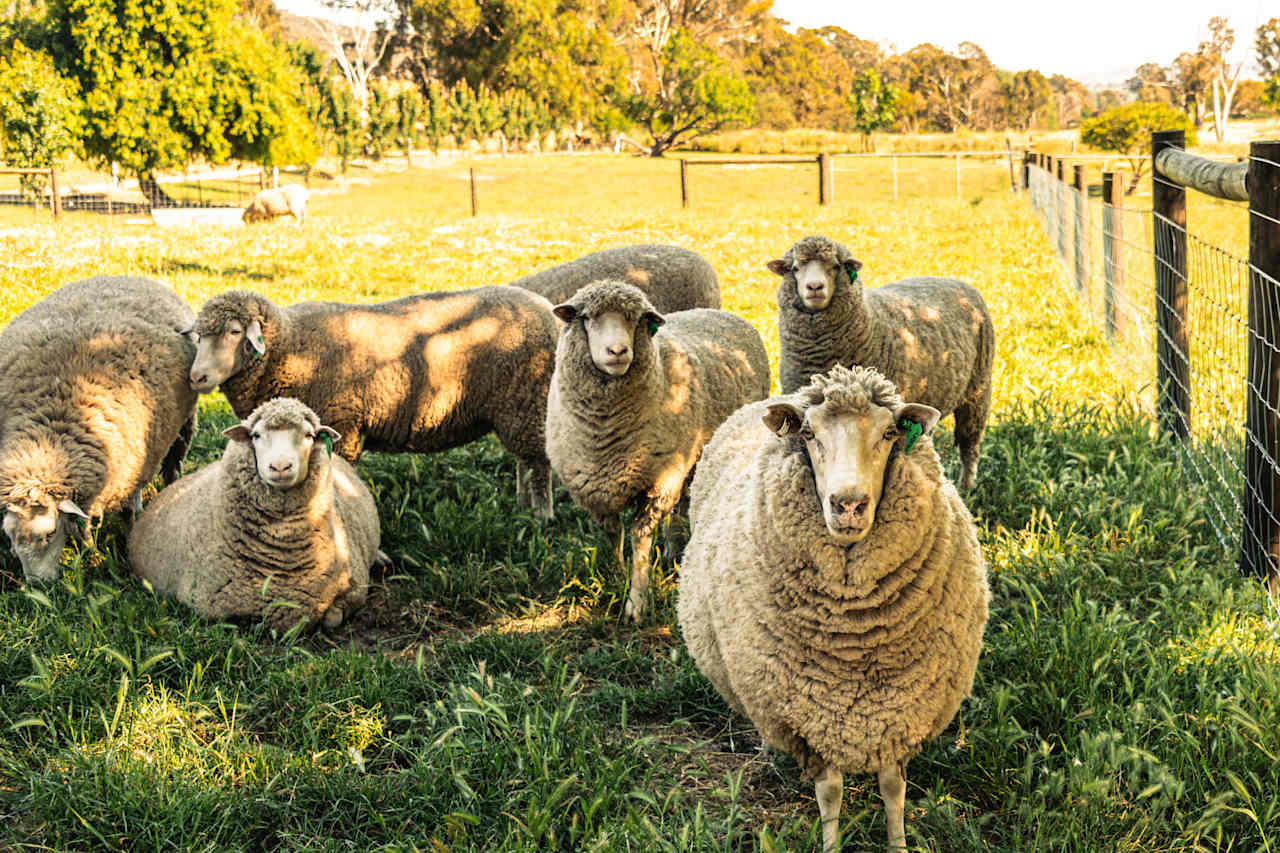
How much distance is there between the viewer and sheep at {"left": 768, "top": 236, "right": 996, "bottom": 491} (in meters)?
4.90

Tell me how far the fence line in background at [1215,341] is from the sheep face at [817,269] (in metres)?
1.48

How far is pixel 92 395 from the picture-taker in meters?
4.88

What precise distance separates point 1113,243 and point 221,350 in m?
6.57

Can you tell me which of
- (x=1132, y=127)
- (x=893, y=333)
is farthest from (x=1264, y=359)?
(x=1132, y=127)

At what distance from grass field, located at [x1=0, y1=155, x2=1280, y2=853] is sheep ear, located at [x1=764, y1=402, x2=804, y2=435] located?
3.27 feet

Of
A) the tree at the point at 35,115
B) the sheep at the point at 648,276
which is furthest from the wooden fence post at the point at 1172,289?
the tree at the point at 35,115

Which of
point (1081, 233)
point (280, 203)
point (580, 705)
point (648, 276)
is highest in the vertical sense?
point (280, 203)

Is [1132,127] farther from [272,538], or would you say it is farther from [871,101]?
[272,538]

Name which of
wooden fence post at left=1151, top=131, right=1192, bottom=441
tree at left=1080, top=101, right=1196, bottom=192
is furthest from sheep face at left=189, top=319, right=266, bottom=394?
tree at left=1080, top=101, right=1196, bottom=192

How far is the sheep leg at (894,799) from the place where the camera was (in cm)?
269

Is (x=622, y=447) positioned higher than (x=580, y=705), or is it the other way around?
(x=622, y=447)

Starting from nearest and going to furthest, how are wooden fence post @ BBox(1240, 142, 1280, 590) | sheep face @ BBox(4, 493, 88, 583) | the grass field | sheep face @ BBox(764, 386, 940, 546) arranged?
1. sheep face @ BBox(764, 386, 940, 546)
2. the grass field
3. wooden fence post @ BBox(1240, 142, 1280, 590)
4. sheep face @ BBox(4, 493, 88, 583)

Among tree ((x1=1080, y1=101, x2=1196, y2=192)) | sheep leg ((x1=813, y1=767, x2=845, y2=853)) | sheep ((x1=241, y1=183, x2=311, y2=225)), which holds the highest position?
tree ((x1=1080, y1=101, x2=1196, y2=192))

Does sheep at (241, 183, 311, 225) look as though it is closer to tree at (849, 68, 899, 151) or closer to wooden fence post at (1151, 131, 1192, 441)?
wooden fence post at (1151, 131, 1192, 441)
